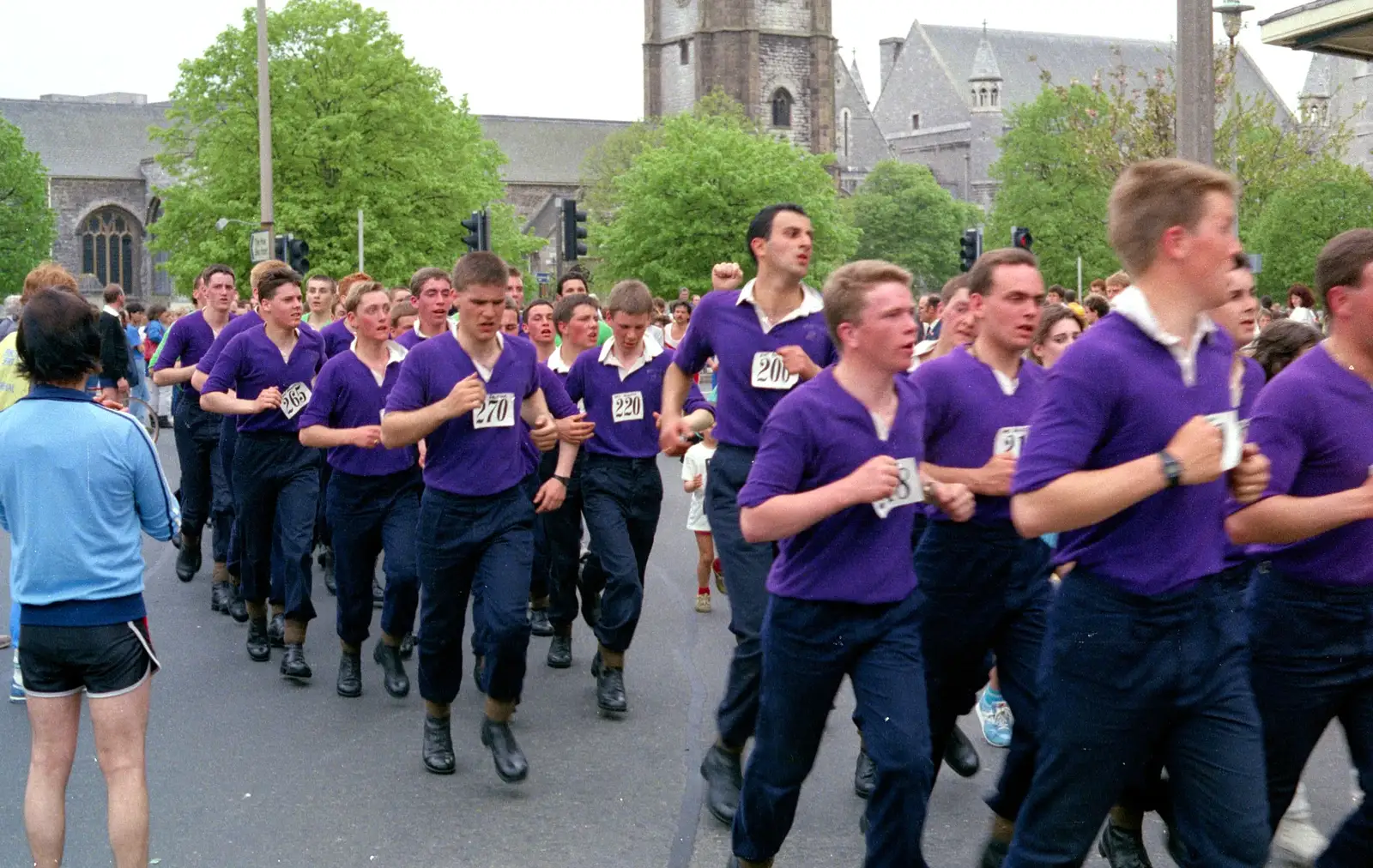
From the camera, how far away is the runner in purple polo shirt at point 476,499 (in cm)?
684

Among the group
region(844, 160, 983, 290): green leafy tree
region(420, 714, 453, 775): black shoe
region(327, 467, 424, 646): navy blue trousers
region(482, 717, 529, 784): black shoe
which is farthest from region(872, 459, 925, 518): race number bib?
region(844, 160, 983, 290): green leafy tree

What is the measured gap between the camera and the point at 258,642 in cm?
977

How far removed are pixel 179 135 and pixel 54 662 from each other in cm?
5127

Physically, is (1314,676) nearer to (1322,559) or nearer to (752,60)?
(1322,559)

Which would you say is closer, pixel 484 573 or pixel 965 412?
pixel 965 412

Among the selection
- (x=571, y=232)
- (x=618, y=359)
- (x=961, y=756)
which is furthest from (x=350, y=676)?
(x=571, y=232)

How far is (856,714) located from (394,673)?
423 centimetres

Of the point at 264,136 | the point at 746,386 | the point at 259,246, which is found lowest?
the point at 746,386

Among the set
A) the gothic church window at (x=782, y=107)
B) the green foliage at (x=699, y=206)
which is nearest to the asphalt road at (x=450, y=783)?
the green foliage at (x=699, y=206)

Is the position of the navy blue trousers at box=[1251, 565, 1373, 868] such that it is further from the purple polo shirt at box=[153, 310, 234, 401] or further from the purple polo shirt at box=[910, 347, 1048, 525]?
the purple polo shirt at box=[153, 310, 234, 401]

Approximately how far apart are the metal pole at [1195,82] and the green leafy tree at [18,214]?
74.2 metres

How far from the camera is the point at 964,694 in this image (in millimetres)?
5629

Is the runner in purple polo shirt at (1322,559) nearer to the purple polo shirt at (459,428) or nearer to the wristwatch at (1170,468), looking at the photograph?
the wristwatch at (1170,468)

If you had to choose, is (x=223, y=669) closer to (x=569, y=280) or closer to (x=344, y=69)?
(x=569, y=280)
